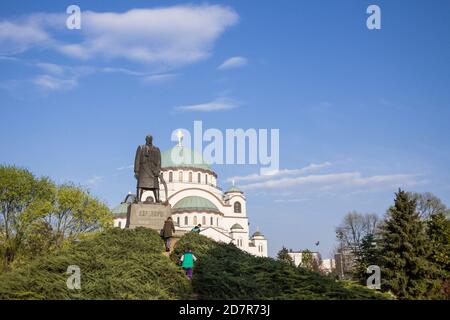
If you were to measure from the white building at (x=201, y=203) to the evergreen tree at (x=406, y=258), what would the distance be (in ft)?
113

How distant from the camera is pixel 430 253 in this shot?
83.0ft

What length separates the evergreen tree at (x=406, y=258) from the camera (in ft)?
78.8

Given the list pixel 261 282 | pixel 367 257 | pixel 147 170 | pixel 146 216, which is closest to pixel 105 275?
pixel 261 282

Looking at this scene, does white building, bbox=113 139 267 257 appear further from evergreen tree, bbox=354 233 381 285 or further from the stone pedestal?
the stone pedestal

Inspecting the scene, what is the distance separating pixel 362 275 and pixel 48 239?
2439 centimetres

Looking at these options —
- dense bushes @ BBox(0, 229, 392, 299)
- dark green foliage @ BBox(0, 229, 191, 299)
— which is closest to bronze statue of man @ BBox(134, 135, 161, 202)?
dark green foliage @ BBox(0, 229, 191, 299)

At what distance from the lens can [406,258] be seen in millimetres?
24953

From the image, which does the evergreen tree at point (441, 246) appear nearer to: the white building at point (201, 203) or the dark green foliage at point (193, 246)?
the dark green foliage at point (193, 246)

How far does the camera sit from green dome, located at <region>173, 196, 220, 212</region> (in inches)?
2373

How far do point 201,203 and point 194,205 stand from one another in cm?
128

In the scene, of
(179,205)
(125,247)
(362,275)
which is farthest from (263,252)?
(125,247)

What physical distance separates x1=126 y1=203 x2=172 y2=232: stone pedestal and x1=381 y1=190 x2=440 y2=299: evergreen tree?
1463cm

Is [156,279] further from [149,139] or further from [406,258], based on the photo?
[406,258]
